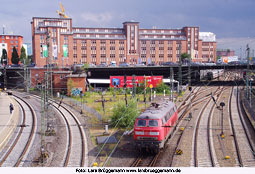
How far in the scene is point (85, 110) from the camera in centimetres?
3984

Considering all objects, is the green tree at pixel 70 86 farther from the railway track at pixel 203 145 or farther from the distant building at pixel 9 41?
the distant building at pixel 9 41

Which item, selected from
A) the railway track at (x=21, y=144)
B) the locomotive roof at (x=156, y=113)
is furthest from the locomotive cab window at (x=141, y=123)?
the railway track at (x=21, y=144)

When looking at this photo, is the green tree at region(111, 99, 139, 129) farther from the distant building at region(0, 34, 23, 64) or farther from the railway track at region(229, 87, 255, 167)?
the distant building at region(0, 34, 23, 64)

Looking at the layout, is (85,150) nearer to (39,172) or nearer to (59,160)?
(59,160)

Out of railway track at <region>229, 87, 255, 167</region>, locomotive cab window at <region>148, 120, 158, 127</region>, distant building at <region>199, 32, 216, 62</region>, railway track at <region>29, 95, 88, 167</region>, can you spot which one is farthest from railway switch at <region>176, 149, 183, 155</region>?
distant building at <region>199, 32, 216, 62</region>

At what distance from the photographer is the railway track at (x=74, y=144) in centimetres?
1945

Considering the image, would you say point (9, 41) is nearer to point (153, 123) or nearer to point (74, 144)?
point (74, 144)

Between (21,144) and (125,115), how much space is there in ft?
31.4

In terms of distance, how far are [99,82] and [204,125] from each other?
129 ft

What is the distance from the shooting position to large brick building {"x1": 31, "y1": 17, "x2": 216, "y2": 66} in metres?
101

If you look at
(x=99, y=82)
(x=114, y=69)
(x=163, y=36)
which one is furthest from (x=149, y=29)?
(x=99, y=82)

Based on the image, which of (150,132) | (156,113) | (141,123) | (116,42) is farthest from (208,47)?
(150,132)

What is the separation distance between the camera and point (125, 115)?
27.9m

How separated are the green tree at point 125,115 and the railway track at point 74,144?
11.9 ft
